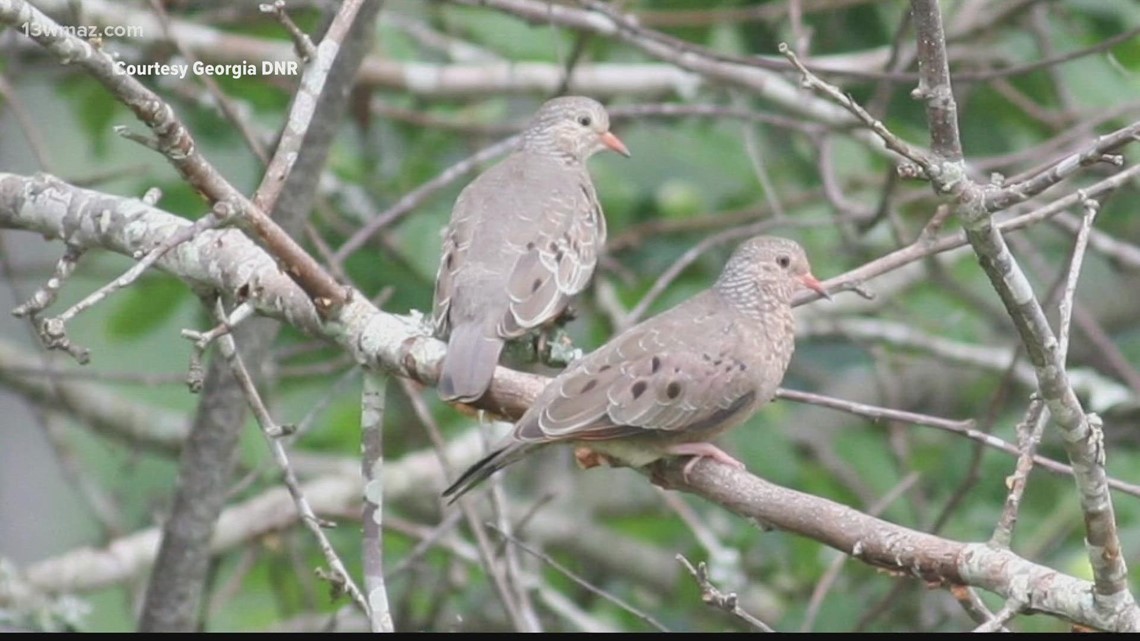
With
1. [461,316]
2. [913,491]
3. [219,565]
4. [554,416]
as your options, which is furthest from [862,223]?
[219,565]

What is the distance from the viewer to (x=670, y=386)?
11.7 feet

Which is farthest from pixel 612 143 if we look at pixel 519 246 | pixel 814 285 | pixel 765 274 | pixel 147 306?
pixel 147 306

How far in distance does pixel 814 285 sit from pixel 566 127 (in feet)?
4.74

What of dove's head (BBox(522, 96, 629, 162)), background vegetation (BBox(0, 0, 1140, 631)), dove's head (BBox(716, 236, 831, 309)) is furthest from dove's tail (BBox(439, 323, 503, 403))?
dove's head (BBox(522, 96, 629, 162))

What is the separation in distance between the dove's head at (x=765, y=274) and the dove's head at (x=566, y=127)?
0.96 metres

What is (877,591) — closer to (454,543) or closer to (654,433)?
(454,543)

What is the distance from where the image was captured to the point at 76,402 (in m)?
6.19

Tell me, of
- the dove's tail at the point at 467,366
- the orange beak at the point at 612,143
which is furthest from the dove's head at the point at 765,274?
the orange beak at the point at 612,143

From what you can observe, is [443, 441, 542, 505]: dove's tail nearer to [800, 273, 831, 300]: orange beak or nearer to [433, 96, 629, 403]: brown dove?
[433, 96, 629, 403]: brown dove

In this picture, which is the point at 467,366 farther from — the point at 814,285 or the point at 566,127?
the point at 566,127

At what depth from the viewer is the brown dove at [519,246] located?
3.76 m

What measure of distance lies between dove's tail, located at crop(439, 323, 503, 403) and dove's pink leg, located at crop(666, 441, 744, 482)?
1.38 feet

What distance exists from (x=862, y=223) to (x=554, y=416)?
206 cm

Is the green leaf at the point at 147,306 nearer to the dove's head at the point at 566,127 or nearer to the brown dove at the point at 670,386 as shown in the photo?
the dove's head at the point at 566,127
